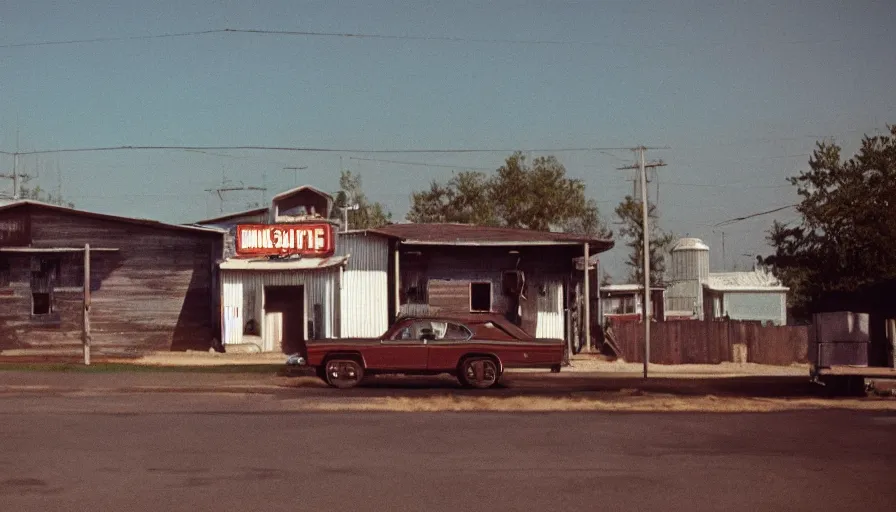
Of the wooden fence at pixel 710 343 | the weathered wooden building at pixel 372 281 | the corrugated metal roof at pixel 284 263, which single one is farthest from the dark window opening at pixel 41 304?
the wooden fence at pixel 710 343

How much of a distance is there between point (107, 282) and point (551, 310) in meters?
16.0

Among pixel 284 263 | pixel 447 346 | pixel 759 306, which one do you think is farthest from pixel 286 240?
pixel 759 306


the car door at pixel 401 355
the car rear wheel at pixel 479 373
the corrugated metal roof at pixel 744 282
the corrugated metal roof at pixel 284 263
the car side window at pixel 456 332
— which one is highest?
the corrugated metal roof at pixel 744 282

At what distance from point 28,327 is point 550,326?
61.2 feet

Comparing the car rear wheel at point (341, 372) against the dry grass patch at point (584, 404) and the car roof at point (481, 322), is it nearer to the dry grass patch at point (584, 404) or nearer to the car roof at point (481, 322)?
the car roof at point (481, 322)

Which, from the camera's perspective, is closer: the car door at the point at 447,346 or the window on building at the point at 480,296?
the car door at the point at 447,346

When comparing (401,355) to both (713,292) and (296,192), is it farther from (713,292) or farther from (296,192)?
(713,292)

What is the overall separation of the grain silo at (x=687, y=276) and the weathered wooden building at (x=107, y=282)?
5753 cm

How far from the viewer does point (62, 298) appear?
126 feet

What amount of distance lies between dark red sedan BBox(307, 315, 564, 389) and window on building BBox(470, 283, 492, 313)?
548 inches

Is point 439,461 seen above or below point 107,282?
below

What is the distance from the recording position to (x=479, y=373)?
82.0ft

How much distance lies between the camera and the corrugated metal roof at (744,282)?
8375 centimetres

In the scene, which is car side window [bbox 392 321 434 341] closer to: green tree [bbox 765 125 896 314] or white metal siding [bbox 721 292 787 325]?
green tree [bbox 765 125 896 314]
